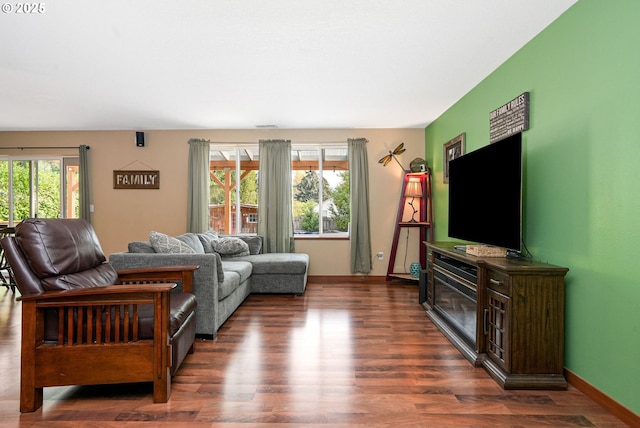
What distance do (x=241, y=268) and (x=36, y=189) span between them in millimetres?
4231

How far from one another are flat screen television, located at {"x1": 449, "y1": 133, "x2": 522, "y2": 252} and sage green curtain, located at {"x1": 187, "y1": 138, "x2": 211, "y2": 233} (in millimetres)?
3626

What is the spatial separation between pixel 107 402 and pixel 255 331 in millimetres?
1346

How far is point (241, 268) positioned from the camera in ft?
13.0

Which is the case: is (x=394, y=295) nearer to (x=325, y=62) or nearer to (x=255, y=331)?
(x=255, y=331)

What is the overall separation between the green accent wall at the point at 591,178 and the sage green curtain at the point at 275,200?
11.2ft

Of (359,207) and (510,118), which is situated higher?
(510,118)

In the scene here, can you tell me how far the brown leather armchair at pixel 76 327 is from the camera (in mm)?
1890

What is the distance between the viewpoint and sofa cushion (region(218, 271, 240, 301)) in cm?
316

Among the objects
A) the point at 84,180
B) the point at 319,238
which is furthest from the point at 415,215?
the point at 84,180

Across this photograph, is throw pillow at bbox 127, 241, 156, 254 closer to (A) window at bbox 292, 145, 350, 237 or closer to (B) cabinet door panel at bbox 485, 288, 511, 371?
(A) window at bbox 292, 145, 350, 237

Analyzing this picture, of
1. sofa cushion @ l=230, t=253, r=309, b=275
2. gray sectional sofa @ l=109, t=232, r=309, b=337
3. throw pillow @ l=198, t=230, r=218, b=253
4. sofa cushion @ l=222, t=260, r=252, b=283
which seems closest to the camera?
gray sectional sofa @ l=109, t=232, r=309, b=337

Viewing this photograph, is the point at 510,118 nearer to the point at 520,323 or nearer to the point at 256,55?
the point at 520,323

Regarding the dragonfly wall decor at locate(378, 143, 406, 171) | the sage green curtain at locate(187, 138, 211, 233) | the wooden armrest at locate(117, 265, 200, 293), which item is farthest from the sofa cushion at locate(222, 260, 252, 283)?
the dragonfly wall decor at locate(378, 143, 406, 171)

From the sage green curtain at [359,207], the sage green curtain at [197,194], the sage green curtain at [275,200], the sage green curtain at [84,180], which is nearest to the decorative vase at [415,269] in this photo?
the sage green curtain at [359,207]
